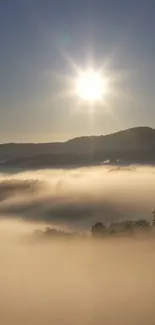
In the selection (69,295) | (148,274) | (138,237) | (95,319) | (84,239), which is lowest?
(95,319)

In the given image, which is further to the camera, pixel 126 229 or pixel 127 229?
pixel 126 229

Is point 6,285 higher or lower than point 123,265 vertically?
lower

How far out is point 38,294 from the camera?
95562 mm

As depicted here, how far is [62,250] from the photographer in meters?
121

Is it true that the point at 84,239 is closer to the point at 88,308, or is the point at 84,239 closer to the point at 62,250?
the point at 62,250

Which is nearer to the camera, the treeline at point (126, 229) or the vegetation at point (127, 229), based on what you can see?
the treeline at point (126, 229)

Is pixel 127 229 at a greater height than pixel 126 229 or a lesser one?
lesser

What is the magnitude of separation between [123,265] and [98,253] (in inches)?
369

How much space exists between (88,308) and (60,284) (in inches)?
1256

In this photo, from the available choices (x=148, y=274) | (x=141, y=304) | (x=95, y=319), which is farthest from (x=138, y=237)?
(x=95, y=319)

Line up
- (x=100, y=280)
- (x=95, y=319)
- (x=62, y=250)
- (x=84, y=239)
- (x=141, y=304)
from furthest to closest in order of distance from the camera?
(x=84, y=239)
(x=62, y=250)
(x=100, y=280)
(x=141, y=304)
(x=95, y=319)

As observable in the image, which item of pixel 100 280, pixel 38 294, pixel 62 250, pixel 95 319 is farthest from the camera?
pixel 62 250

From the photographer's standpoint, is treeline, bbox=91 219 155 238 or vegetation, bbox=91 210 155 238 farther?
vegetation, bbox=91 210 155 238

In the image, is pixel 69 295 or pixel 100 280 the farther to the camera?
pixel 100 280
